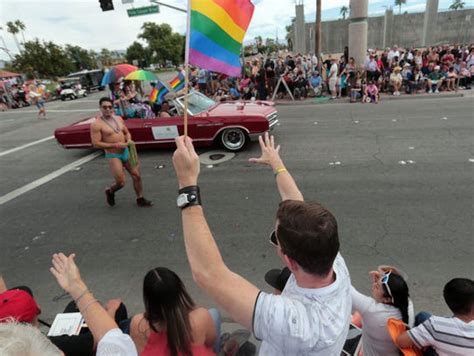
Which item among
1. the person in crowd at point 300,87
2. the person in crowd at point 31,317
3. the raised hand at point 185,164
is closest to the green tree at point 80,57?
the person in crowd at point 300,87

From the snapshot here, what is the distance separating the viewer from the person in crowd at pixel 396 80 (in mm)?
14812

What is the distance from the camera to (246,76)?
58.7ft

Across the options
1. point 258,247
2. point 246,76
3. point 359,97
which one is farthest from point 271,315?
point 246,76

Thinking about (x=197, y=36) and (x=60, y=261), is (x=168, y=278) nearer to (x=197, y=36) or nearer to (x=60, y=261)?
(x=60, y=261)

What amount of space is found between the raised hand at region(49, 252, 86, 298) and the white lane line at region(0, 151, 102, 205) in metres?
5.82

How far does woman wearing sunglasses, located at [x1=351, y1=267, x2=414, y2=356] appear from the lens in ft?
7.02

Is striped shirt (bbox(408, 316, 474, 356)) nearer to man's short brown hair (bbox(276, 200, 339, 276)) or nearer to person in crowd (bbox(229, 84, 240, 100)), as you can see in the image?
man's short brown hair (bbox(276, 200, 339, 276))

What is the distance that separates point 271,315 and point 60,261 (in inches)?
50.4

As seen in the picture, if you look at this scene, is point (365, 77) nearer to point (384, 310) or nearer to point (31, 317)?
point (384, 310)

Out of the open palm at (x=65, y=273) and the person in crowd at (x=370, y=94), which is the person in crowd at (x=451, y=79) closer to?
the person in crowd at (x=370, y=94)

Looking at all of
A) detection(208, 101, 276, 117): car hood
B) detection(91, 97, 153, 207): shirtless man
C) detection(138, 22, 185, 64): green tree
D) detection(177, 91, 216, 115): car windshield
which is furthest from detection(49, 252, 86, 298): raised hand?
→ detection(138, 22, 185, 64): green tree

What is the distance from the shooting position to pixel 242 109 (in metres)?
8.68

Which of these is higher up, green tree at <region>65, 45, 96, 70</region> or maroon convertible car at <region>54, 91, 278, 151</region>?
green tree at <region>65, 45, 96, 70</region>

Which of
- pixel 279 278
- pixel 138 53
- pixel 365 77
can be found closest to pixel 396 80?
pixel 365 77
